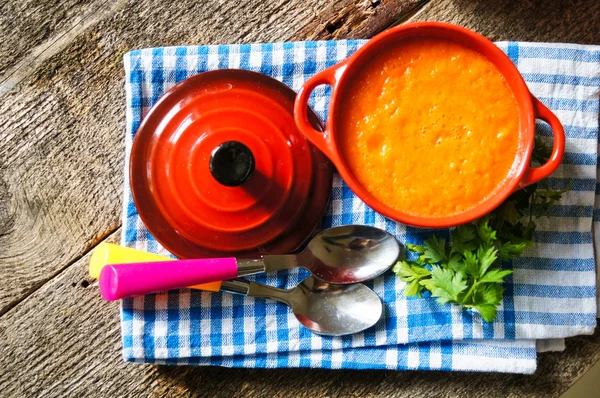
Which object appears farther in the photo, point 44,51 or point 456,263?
point 44,51

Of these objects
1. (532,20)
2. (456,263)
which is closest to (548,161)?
(456,263)

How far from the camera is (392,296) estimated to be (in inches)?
44.1

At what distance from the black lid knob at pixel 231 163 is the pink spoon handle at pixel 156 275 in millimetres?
184

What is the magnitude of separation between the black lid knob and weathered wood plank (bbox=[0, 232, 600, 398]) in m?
0.39

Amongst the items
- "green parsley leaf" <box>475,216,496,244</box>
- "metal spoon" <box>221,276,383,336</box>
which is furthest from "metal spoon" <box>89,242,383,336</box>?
"green parsley leaf" <box>475,216,496,244</box>

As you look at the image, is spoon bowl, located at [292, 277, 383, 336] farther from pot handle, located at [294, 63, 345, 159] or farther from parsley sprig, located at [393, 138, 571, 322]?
pot handle, located at [294, 63, 345, 159]

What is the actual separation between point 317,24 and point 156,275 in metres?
0.59

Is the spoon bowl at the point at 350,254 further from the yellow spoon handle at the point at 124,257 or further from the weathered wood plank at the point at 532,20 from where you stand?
the weathered wood plank at the point at 532,20

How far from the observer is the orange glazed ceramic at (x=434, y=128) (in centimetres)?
96

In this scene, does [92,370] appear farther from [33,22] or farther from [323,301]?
[33,22]

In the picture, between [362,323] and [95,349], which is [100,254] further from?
[362,323]

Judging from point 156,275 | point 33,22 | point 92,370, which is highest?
point 33,22

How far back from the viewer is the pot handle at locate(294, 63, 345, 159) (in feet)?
3.21

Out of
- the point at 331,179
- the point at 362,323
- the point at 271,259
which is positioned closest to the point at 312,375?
the point at 362,323
